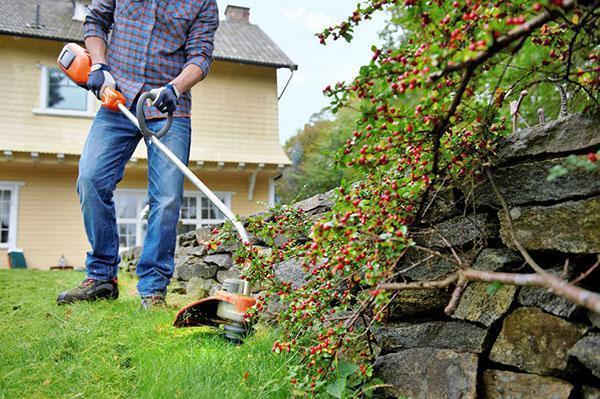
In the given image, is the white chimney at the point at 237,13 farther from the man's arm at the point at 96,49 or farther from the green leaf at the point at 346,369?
the green leaf at the point at 346,369

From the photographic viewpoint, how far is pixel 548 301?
4.31 feet

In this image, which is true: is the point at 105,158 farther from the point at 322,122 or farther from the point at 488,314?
the point at 322,122

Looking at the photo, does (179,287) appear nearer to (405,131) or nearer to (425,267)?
(425,267)

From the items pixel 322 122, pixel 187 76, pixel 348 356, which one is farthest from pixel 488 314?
pixel 322 122

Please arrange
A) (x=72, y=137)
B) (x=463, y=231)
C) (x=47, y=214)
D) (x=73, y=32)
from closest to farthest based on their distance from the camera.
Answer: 1. (x=463, y=231)
2. (x=72, y=137)
3. (x=73, y=32)
4. (x=47, y=214)

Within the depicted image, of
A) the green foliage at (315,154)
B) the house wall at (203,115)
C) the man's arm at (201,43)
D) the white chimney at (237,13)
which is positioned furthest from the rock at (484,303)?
the green foliage at (315,154)

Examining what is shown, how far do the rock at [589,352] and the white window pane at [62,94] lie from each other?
425 inches

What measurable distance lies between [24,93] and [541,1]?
1096cm

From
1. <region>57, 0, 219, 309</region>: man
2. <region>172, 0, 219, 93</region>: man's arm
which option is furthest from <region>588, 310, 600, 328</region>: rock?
<region>172, 0, 219, 93</region>: man's arm

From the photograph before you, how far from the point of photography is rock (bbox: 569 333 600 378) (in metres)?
1.15

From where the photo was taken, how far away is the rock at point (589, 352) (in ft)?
3.77

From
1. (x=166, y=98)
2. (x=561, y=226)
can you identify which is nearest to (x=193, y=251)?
(x=166, y=98)

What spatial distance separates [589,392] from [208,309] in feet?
4.52

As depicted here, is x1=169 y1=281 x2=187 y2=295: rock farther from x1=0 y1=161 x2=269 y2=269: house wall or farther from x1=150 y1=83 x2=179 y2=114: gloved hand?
x1=0 y1=161 x2=269 y2=269: house wall
